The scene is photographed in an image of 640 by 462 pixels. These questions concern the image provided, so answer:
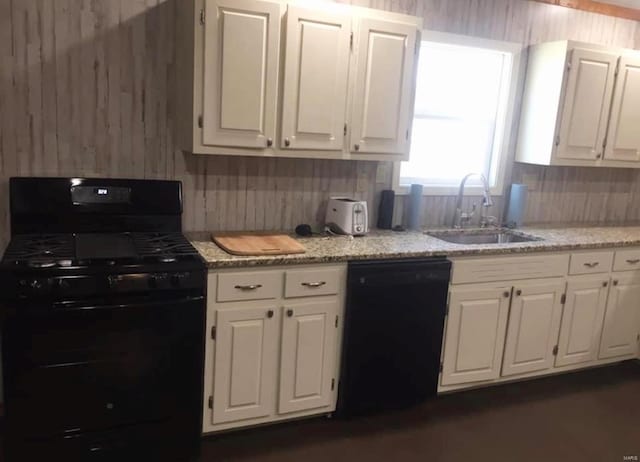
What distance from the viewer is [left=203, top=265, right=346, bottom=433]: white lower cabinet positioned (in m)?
2.47

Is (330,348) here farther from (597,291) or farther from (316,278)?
(597,291)

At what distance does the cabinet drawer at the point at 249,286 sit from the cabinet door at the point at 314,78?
682 mm

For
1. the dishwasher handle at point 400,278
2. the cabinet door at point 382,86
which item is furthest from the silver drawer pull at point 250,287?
the cabinet door at point 382,86

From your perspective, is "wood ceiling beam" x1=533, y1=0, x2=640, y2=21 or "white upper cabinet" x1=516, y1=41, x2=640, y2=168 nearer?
"white upper cabinet" x1=516, y1=41, x2=640, y2=168

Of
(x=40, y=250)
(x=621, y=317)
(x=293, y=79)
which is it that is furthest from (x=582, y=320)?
(x=40, y=250)

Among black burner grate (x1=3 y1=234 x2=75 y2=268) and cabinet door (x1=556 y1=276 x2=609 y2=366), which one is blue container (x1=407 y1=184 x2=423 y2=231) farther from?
black burner grate (x1=3 y1=234 x2=75 y2=268)

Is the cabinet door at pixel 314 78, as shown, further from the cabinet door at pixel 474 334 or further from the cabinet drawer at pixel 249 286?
the cabinet door at pixel 474 334

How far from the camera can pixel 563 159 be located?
3.54 m

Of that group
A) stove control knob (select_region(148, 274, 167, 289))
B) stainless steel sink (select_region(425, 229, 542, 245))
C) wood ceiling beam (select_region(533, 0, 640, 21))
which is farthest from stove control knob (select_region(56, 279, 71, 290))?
wood ceiling beam (select_region(533, 0, 640, 21))

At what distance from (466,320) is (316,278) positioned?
0.97 metres

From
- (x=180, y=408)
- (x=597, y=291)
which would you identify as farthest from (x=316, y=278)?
(x=597, y=291)

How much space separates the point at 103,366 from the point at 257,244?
0.89 m

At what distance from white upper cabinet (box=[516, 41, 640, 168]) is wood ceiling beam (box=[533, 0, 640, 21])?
1.32ft

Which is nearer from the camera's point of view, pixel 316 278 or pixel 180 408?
pixel 180 408
